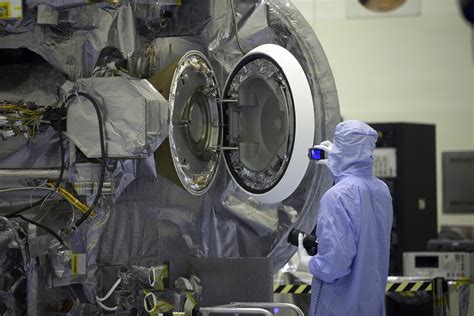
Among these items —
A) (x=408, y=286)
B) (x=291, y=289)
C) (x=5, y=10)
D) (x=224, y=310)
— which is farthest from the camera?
(x=291, y=289)

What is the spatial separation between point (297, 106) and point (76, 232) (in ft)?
3.69

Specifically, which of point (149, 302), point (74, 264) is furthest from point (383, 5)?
point (74, 264)

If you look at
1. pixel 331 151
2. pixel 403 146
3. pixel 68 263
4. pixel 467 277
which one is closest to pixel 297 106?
pixel 331 151

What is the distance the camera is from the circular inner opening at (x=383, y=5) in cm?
881

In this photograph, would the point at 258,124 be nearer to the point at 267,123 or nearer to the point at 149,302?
the point at 267,123

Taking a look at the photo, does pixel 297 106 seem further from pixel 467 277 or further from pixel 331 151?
pixel 467 277

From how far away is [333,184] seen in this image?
4672 millimetres

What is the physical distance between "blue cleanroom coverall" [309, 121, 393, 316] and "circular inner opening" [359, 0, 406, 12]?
15.3ft

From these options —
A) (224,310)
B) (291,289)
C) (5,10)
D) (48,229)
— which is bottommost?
(291,289)

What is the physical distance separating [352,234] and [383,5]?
200 inches

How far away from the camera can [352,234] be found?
418cm

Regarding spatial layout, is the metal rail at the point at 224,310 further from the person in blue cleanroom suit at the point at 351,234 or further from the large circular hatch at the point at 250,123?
the large circular hatch at the point at 250,123

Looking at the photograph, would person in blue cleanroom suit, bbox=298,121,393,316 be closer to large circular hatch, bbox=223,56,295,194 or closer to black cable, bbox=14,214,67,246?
large circular hatch, bbox=223,56,295,194

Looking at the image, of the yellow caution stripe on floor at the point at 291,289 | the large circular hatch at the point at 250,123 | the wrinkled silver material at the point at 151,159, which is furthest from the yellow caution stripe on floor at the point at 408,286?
the large circular hatch at the point at 250,123
